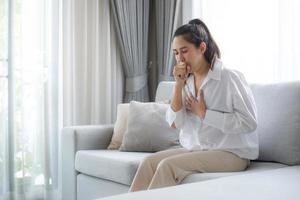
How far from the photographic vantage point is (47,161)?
3477mm

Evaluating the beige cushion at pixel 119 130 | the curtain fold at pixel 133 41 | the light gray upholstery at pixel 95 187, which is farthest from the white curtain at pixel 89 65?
the light gray upholstery at pixel 95 187

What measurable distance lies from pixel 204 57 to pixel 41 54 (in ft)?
5.79

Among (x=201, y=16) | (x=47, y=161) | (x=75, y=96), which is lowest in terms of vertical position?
(x=47, y=161)

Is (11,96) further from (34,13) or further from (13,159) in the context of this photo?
(34,13)

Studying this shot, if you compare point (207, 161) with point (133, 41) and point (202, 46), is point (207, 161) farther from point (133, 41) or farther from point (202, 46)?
point (133, 41)

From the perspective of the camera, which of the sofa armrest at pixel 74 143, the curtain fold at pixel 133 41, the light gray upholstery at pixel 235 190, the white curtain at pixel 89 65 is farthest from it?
the curtain fold at pixel 133 41

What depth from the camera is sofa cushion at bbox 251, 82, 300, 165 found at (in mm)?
2137

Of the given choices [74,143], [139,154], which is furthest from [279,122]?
[74,143]

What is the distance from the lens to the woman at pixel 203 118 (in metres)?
1.92

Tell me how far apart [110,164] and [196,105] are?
70 centimetres

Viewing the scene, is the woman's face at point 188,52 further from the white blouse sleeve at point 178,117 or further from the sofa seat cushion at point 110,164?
the sofa seat cushion at point 110,164

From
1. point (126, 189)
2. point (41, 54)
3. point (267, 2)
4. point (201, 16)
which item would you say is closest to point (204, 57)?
→ point (126, 189)

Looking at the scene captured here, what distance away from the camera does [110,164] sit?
8.14ft

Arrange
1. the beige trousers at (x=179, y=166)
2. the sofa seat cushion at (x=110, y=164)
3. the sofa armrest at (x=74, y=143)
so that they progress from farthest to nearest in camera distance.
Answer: the sofa armrest at (x=74, y=143)
the sofa seat cushion at (x=110, y=164)
the beige trousers at (x=179, y=166)
